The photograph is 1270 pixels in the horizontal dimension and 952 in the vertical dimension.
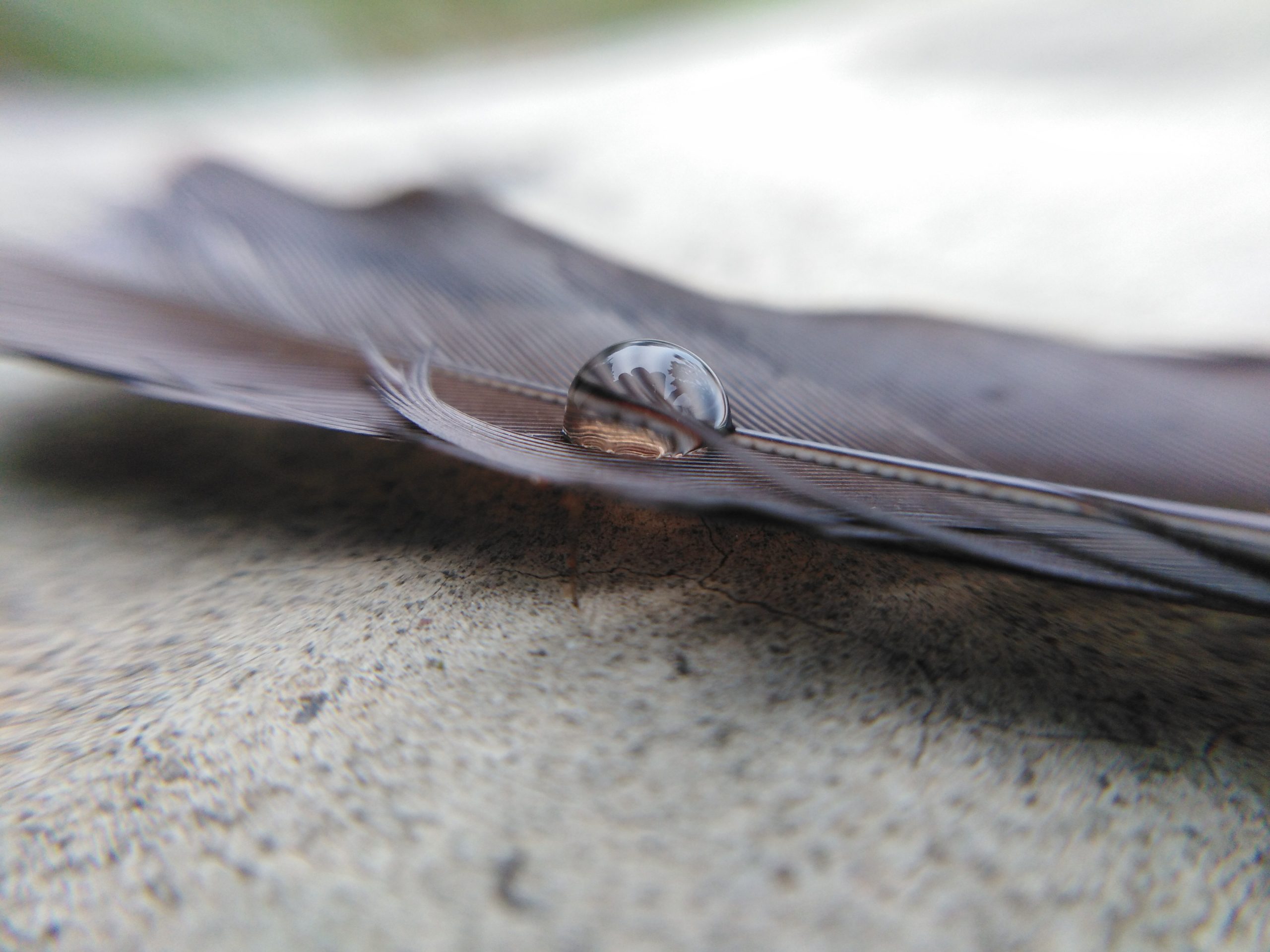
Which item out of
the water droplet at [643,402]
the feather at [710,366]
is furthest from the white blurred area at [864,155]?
the water droplet at [643,402]

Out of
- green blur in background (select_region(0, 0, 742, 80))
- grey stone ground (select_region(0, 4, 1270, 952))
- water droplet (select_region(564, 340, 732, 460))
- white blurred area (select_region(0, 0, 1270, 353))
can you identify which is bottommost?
grey stone ground (select_region(0, 4, 1270, 952))

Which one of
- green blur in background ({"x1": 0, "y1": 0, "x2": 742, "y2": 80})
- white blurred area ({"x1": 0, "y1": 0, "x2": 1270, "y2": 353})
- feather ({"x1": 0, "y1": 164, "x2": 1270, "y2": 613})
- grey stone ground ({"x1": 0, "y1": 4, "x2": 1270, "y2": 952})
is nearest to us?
grey stone ground ({"x1": 0, "y1": 4, "x2": 1270, "y2": 952})

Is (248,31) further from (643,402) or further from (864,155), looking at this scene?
Answer: (643,402)

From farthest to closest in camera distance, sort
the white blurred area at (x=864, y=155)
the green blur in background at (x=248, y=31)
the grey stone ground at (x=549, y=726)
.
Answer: the green blur in background at (x=248, y=31), the white blurred area at (x=864, y=155), the grey stone ground at (x=549, y=726)

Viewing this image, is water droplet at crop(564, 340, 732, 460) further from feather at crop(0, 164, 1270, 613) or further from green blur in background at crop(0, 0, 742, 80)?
green blur in background at crop(0, 0, 742, 80)

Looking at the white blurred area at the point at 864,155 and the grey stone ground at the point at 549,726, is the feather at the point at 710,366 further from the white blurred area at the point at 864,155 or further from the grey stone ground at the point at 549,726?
the white blurred area at the point at 864,155

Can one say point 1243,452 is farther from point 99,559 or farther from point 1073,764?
point 99,559

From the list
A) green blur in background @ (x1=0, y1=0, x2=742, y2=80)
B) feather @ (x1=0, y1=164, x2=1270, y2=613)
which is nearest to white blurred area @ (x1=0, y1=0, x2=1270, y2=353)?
green blur in background @ (x1=0, y1=0, x2=742, y2=80)

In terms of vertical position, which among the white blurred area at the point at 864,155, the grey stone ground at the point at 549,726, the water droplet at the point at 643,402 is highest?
the white blurred area at the point at 864,155
